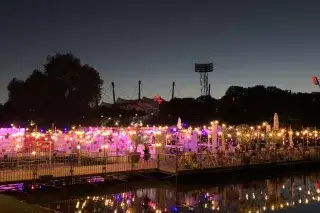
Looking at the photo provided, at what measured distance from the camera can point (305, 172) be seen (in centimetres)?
3309

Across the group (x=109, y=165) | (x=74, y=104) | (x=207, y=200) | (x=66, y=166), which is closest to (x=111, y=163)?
(x=109, y=165)

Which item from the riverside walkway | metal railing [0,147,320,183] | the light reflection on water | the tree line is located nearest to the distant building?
the tree line

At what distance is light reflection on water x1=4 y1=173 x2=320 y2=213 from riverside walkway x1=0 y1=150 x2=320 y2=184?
1.52 meters

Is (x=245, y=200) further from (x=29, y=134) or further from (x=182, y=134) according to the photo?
(x=29, y=134)

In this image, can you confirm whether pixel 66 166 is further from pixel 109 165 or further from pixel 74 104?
pixel 74 104

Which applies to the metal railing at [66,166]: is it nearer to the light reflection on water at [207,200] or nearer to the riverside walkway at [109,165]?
the riverside walkway at [109,165]

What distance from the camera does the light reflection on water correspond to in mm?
19812

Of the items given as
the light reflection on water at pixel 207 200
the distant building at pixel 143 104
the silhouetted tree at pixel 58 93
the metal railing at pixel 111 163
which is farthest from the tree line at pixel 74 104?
the light reflection on water at pixel 207 200

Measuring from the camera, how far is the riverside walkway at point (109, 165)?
2234cm

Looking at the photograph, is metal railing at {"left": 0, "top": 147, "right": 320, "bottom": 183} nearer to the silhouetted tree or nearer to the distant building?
the silhouetted tree

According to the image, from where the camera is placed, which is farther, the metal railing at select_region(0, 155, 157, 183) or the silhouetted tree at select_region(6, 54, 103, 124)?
the silhouetted tree at select_region(6, 54, 103, 124)

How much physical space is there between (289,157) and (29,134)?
65.6 ft

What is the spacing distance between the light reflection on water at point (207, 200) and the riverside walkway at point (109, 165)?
152cm

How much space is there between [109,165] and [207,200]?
6705 millimetres
